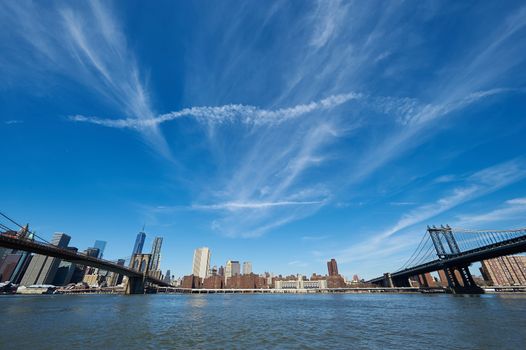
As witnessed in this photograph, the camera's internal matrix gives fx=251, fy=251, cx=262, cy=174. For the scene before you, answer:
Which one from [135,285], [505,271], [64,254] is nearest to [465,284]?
[64,254]

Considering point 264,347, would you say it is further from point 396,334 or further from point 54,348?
point 54,348

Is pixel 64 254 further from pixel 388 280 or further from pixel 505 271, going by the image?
pixel 505 271

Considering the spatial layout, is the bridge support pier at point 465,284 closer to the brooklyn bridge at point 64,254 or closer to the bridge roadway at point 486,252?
the bridge roadway at point 486,252

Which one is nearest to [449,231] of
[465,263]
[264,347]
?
[465,263]

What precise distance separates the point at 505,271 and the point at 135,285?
846 feet

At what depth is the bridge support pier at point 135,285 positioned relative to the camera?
13225 centimetres

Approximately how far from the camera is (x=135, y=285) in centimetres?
13425

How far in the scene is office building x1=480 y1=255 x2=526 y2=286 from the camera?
182m

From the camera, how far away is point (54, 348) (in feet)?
49.8

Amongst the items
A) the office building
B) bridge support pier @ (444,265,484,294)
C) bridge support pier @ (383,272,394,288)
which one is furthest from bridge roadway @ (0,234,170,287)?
the office building

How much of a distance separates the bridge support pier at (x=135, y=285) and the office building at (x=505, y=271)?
231 metres

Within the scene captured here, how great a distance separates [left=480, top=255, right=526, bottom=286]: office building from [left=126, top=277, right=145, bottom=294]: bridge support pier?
759ft

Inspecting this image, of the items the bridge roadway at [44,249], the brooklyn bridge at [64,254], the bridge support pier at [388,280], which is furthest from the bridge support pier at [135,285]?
the bridge support pier at [388,280]

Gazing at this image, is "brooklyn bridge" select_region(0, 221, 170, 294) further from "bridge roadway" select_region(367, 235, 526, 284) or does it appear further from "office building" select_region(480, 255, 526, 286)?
"office building" select_region(480, 255, 526, 286)
